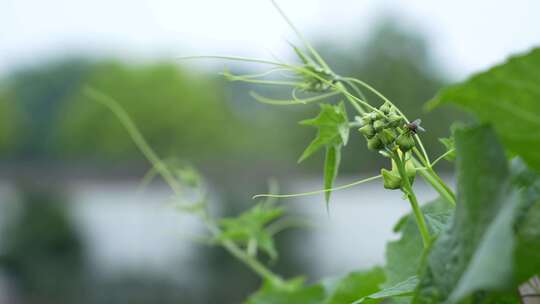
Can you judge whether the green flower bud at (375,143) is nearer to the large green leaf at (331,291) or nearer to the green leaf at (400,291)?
the green leaf at (400,291)

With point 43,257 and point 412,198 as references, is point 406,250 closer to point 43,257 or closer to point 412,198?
point 412,198

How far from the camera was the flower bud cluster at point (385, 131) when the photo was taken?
1.36ft

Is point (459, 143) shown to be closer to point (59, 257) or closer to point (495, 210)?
point (495, 210)

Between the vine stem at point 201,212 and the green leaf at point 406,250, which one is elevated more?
the vine stem at point 201,212

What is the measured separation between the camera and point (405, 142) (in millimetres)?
414

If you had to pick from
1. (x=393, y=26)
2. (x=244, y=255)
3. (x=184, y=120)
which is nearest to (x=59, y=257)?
(x=244, y=255)

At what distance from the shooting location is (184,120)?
32.7 meters

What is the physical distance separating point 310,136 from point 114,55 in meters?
→ 18.8

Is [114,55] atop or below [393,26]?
atop

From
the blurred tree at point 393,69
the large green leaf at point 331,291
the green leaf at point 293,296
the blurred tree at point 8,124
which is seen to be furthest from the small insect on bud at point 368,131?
the blurred tree at point 8,124

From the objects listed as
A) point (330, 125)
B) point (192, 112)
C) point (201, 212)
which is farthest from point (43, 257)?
point (192, 112)

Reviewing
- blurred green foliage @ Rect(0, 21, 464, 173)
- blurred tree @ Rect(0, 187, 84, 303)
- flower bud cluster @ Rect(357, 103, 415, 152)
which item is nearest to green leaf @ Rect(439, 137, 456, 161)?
flower bud cluster @ Rect(357, 103, 415, 152)

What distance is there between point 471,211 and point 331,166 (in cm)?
20

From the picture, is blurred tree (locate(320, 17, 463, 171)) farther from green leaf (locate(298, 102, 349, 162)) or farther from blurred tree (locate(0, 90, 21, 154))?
green leaf (locate(298, 102, 349, 162))
